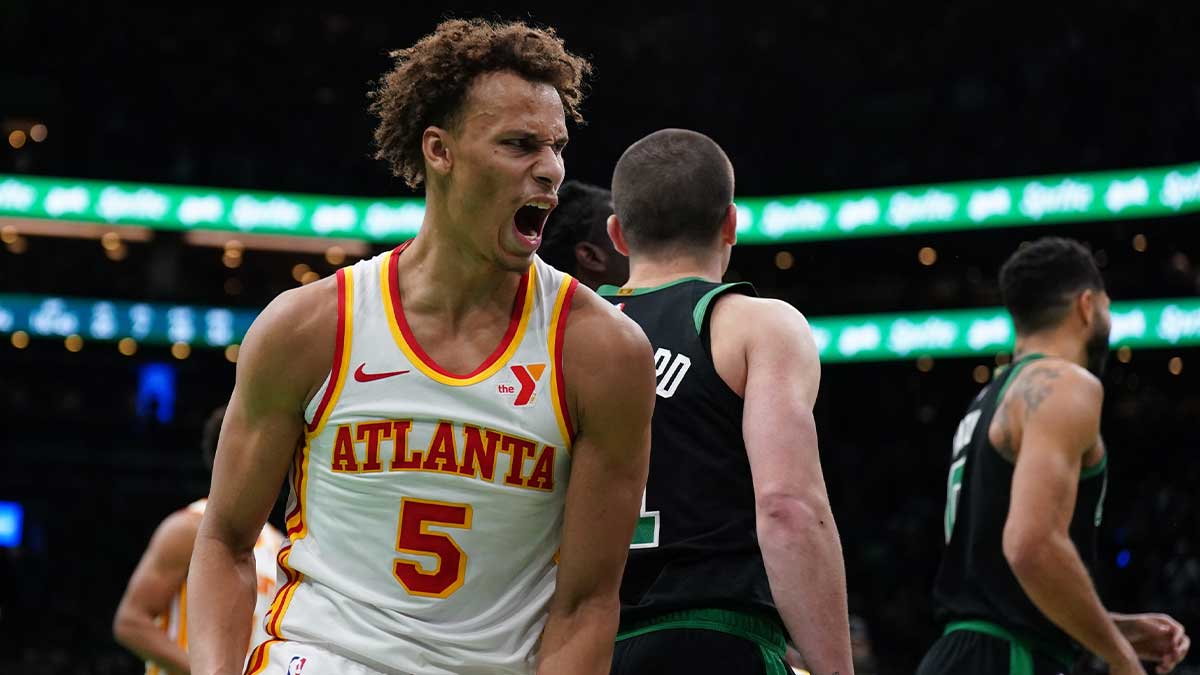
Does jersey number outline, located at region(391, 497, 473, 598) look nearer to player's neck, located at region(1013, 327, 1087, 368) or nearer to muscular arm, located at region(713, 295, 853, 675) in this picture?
muscular arm, located at region(713, 295, 853, 675)

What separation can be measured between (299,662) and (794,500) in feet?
3.54

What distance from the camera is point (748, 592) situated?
332cm

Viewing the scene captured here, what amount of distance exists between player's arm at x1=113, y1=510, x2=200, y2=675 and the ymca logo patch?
3130 millimetres

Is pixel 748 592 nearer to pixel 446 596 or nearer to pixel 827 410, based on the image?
pixel 446 596

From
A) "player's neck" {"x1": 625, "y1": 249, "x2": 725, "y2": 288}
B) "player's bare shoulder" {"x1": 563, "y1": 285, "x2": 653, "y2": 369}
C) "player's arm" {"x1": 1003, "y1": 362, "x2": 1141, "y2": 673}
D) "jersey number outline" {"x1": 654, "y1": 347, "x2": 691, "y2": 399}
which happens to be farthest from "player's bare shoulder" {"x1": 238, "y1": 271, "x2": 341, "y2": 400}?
"player's arm" {"x1": 1003, "y1": 362, "x2": 1141, "y2": 673}

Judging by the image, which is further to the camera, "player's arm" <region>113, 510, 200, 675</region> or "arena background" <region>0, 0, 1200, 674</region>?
"arena background" <region>0, 0, 1200, 674</region>

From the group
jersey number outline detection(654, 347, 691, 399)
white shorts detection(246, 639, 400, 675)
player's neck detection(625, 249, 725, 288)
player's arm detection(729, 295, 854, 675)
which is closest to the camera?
white shorts detection(246, 639, 400, 675)

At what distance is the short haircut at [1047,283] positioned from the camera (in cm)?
459

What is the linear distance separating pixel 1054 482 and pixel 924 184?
1778 cm

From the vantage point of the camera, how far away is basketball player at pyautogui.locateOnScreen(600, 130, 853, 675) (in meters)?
3.17

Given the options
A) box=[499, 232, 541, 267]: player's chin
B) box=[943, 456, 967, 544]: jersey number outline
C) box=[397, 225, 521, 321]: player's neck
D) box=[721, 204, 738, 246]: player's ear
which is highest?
box=[721, 204, 738, 246]: player's ear

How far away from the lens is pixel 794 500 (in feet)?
10.4

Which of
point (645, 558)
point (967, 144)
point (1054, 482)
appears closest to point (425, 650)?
point (645, 558)

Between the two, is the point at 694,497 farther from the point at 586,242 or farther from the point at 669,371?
the point at 586,242
